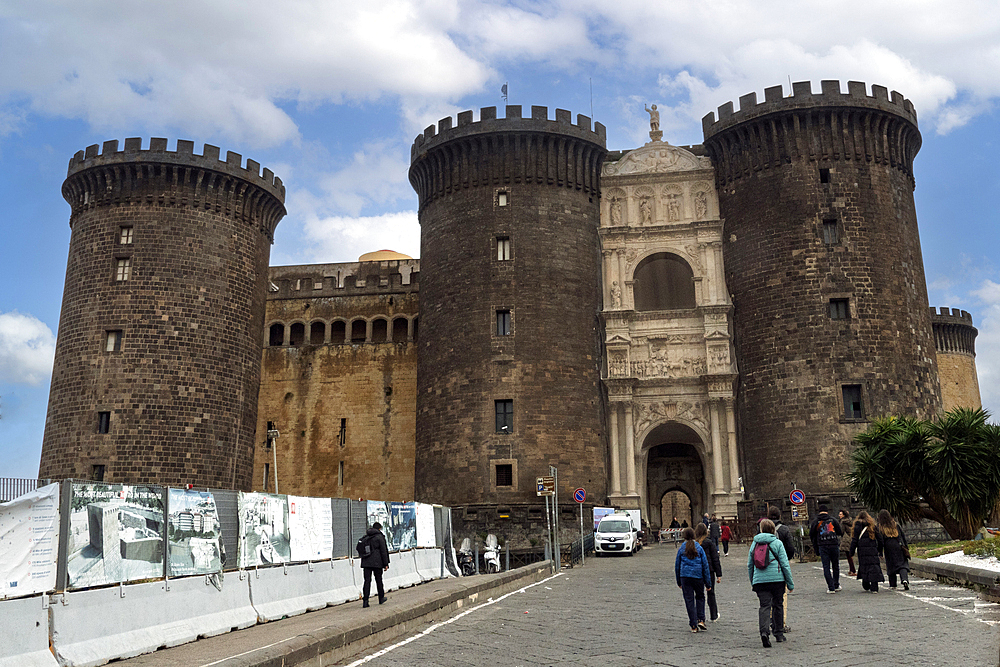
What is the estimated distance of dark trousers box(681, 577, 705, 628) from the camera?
11.4m

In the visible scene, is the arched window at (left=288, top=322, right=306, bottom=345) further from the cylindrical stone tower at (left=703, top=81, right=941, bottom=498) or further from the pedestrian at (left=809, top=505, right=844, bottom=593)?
the pedestrian at (left=809, top=505, right=844, bottom=593)

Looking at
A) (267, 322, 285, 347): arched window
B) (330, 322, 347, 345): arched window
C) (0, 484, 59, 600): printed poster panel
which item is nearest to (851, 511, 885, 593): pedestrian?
(0, 484, 59, 600): printed poster panel

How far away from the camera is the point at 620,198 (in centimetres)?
3831

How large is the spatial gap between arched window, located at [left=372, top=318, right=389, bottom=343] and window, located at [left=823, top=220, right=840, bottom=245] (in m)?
18.7

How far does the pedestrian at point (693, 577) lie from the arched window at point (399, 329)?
29.6m

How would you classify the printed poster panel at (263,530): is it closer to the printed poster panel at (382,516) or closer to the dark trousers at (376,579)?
the dark trousers at (376,579)

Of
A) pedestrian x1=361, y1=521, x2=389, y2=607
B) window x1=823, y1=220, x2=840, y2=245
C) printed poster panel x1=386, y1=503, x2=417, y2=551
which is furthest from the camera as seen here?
window x1=823, y1=220, x2=840, y2=245

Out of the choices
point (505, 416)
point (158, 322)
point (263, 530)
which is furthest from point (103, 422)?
point (263, 530)

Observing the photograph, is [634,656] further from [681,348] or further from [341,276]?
[341,276]

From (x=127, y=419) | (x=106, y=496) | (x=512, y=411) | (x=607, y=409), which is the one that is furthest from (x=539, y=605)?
(x=127, y=419)

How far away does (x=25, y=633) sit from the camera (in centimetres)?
810

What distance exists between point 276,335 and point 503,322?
12.0 metres

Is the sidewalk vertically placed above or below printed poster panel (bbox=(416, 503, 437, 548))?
below

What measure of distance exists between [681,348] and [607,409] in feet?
12.5
